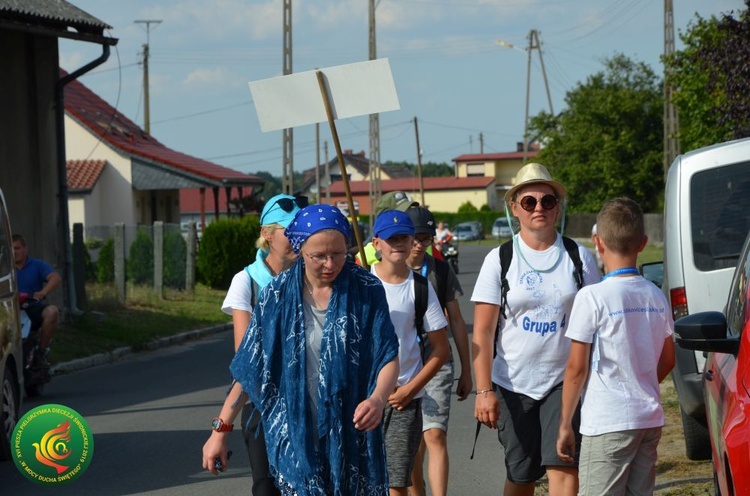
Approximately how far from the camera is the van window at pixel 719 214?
7.37 metres

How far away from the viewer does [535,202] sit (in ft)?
18.0

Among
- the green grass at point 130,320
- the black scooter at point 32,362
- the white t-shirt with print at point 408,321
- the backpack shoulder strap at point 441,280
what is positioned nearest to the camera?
the white t-shirt with print at point 408,321

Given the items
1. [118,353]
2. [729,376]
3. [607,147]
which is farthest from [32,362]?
[607,147]

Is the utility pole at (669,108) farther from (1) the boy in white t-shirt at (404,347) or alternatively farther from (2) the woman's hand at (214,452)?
(2) the woman's hand at (214,452)

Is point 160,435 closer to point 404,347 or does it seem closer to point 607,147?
point 404,347

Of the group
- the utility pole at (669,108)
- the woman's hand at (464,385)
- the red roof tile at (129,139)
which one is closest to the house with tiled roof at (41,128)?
the woman's hand at (464,385)

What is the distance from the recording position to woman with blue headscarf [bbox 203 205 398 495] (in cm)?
421

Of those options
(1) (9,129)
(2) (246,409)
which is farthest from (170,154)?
(2) (246,409)

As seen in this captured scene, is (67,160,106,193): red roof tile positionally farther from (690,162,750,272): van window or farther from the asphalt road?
(690,162,750,272): van window

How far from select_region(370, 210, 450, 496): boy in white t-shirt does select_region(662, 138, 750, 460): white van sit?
2.32 metres

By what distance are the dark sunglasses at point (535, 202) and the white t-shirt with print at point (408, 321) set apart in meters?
0.66

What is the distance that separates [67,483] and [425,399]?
2856mm

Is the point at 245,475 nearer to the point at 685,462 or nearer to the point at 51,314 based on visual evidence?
the point at 685,462

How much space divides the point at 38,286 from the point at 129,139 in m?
32.3
